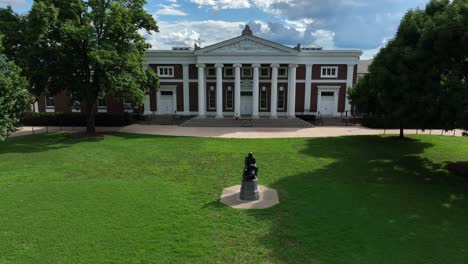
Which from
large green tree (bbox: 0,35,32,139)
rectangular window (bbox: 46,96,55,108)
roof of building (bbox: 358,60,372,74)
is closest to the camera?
large green tree (bbox: 0,35,32,139)

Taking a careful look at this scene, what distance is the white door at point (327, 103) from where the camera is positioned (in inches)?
1252

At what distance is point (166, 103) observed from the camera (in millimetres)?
32906

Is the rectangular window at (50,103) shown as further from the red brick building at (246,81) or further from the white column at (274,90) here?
the white column at (274,90)

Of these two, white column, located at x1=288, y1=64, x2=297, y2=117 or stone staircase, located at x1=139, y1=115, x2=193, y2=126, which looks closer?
stone staircase, located at x1=139, y1=115, x2=193, y2=126

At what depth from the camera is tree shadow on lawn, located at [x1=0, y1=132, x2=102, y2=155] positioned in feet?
51.2

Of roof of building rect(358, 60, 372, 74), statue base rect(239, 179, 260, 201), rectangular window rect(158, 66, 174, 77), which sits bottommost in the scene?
statue base rect(239, 179, 260, 201)

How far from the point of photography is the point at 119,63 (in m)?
18.9

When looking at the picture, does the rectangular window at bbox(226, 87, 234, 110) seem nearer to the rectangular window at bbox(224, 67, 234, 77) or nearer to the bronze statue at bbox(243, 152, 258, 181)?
the rectangular window at bbox(224, 67, 234, 77)

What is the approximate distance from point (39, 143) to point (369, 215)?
1796cm

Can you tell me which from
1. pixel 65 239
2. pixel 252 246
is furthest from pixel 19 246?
pixel 252 246

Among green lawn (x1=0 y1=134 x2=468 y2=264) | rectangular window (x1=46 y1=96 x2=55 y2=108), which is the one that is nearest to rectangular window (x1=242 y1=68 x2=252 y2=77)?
green lawn (x1=0 y1=134 x2=468 y2=264)

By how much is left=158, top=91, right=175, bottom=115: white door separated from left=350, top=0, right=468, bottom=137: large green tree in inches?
968

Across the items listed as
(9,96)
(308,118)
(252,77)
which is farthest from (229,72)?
(9,96)

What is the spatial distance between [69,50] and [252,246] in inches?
706
